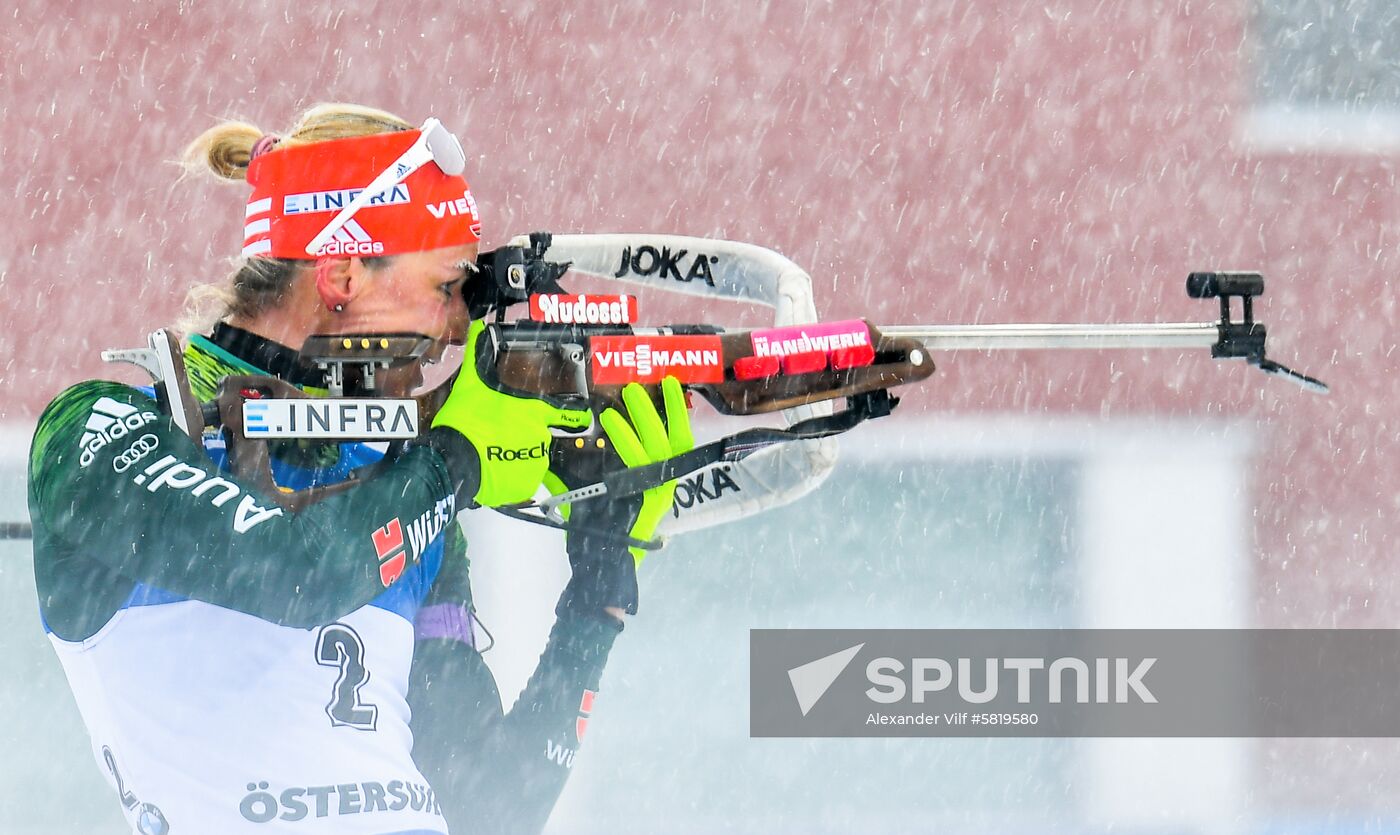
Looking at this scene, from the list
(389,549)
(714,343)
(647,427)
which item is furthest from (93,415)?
(714,343)

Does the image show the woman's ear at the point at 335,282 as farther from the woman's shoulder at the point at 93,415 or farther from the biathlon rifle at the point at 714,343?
the woman's shoulder at the point at 93,415

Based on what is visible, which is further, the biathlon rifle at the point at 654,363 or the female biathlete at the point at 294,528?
the biathlon rifle at the point at 654,363

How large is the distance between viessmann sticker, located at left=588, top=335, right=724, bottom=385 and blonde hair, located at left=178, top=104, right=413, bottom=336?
343 millimetres

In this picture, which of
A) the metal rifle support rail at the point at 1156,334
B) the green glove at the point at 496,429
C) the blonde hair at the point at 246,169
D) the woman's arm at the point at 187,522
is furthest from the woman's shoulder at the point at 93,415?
the metal rifle support rail at the point at 1156,334

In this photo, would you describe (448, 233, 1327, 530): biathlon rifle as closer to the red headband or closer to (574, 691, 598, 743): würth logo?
the red headband

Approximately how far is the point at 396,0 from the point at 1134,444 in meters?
3.03

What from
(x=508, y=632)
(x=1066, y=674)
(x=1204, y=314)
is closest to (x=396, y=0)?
(x=508, y=632)

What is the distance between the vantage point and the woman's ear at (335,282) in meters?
1.92

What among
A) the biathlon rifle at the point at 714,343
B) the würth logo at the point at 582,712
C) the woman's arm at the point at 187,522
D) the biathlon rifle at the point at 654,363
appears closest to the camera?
the woman's arm at the point at 187,522

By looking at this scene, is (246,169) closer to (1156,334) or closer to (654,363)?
(654,363)

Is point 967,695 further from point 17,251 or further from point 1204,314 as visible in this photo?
point 17,251

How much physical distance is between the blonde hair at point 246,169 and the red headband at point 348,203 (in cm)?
2

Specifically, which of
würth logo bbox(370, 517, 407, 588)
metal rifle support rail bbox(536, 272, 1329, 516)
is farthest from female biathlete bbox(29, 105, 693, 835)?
metal rifle support rail bbox(536, 272, 1329, 516)

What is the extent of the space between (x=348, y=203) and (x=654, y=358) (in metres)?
0.46
